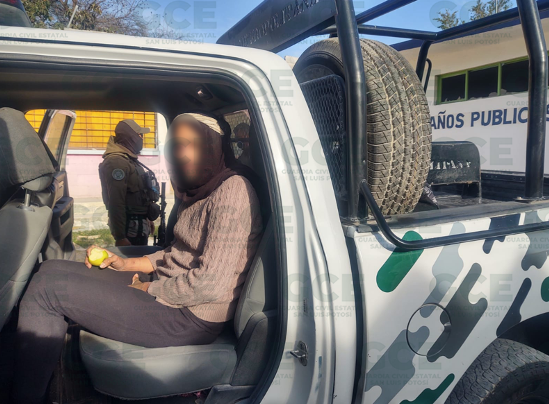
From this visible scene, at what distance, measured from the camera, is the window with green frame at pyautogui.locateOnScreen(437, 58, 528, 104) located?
880 cm

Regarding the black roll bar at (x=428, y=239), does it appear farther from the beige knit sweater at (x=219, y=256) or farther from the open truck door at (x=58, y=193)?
the open truck door at (x=58, y=193)

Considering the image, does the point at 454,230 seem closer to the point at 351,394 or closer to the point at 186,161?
the point at 351,394

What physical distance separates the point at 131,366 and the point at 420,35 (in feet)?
8.98

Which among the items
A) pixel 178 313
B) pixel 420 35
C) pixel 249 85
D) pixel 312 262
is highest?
pixel 420 35

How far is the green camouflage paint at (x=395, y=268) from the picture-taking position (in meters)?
1.44

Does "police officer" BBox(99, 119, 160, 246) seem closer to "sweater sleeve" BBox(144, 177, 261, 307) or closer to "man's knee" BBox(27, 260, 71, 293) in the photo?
"man's knee" BBox(27, 260, 71, 293)

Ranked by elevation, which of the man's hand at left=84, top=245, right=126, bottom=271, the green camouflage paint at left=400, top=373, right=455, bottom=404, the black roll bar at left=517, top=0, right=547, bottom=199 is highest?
the black roll bar at left=517, top=0, right=547, bottom=199

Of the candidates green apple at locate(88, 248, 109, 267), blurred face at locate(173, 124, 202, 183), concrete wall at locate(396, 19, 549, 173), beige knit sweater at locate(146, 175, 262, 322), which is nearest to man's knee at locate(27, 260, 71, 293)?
green apple at locate(88, 248, 109, 267)

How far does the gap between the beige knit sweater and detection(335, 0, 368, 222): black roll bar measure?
47 cm

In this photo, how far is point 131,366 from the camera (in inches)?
64.2

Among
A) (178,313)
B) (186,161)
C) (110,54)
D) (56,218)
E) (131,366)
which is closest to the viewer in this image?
(110,54)

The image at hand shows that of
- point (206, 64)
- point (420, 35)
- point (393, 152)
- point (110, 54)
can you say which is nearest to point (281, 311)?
point (393, 152)

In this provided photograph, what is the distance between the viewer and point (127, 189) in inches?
163

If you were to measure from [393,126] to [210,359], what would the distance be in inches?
44.9
